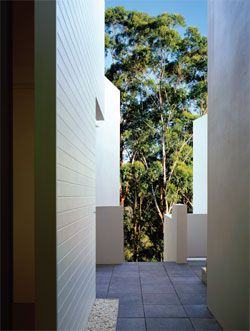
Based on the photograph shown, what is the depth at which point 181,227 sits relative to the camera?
289 inches

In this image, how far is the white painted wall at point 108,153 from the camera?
9156 millimetres

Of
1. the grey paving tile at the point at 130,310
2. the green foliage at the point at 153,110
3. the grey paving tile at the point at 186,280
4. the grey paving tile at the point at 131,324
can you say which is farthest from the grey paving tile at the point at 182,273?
the green foliage at the point at 153,110

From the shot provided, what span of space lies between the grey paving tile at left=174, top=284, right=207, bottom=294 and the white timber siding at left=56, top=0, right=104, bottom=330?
66.5 inches

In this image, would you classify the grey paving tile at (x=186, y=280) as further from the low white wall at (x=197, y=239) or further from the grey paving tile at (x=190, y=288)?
the low white wall at (x=197, y=239)

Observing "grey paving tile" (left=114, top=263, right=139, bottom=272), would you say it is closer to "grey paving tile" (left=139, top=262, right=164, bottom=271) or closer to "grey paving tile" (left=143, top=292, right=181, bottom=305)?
"grey paving tile" (left=139, top=262, right=164, bottom=271)

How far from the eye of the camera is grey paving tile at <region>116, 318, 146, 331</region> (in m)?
3.75

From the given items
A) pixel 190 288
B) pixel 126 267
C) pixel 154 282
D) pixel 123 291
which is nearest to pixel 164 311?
pixel 123 291

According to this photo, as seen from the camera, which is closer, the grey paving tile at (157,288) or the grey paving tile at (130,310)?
the grey paving tile at (130,310)
